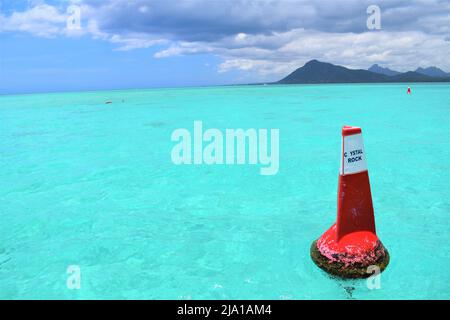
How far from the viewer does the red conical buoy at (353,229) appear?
148 inches

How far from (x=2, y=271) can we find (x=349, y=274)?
422cm

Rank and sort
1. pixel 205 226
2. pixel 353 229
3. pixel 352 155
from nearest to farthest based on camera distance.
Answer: pixel 352 155 → pixel 353 229 → pixel 205 226

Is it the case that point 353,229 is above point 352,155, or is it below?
below

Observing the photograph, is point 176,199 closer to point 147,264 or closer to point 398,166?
point 147,264

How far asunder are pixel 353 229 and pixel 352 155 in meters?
0.88

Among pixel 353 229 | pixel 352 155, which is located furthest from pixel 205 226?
pixel 352 155

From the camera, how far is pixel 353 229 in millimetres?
3936

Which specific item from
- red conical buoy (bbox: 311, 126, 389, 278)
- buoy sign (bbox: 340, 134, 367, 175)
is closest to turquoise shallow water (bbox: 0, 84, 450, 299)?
red conical buoy (bbox: 311, 126, 389, 278)

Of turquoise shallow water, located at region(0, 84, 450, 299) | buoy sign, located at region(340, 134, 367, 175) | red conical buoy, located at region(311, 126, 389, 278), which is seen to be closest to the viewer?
buoy sign, located at region(340, 134, 367, 175)

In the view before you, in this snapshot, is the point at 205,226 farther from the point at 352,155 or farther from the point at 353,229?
the point at 352,155

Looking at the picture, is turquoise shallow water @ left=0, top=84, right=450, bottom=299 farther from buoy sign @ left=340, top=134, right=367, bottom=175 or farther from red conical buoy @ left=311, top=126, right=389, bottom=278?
buoy sign @ left=340, top=134, right=367, bottom=175

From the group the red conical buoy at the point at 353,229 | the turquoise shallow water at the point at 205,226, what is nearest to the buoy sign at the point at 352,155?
the red conical buoy at the point at 353,229

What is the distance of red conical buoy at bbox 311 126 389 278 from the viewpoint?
377 cm

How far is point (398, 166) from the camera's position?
30.1ft
